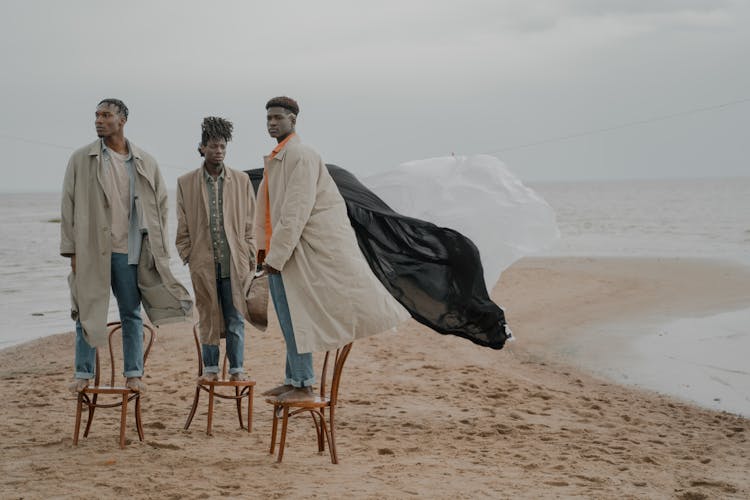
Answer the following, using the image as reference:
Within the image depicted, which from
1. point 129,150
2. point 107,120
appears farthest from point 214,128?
point 107,120

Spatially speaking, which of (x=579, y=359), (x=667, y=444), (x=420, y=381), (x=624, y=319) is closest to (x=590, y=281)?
(x=624, y=319)

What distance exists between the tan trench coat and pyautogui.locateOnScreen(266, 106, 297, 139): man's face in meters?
0.97

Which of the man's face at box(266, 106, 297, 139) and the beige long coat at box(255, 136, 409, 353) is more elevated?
the man's face at box(266, 106, 297, 139)

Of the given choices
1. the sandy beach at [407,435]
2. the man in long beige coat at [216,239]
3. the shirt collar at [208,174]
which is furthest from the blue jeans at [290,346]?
the shirt collar at [208,174]

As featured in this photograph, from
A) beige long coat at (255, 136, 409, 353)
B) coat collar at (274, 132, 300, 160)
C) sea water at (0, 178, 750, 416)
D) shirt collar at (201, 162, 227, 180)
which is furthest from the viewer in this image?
sea water at (0, 178, 750, 416)

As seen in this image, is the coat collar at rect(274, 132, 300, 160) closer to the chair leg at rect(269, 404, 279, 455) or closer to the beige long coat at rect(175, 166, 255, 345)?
the beige long coat at rect(175, 166, 255, 345)

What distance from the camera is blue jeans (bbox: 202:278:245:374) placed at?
600 centimetres

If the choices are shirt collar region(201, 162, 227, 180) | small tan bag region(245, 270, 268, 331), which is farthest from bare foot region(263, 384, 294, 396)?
shirt collar region(201, 162, 227, 180)

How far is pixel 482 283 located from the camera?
5.95 m

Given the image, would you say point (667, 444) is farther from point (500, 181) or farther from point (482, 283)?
point (500, 181)

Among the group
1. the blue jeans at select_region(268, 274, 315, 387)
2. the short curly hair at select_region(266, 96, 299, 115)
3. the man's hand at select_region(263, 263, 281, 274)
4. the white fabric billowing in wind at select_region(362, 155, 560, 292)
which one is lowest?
the blue jeans at select_region(268, 274, 315, 387)

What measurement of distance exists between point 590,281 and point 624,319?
3.90m

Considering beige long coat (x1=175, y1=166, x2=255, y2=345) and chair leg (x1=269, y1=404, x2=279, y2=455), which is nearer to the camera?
chair leg (x1=269, y1=404, x2=279, y2=455)

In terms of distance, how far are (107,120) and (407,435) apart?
2.94 m
